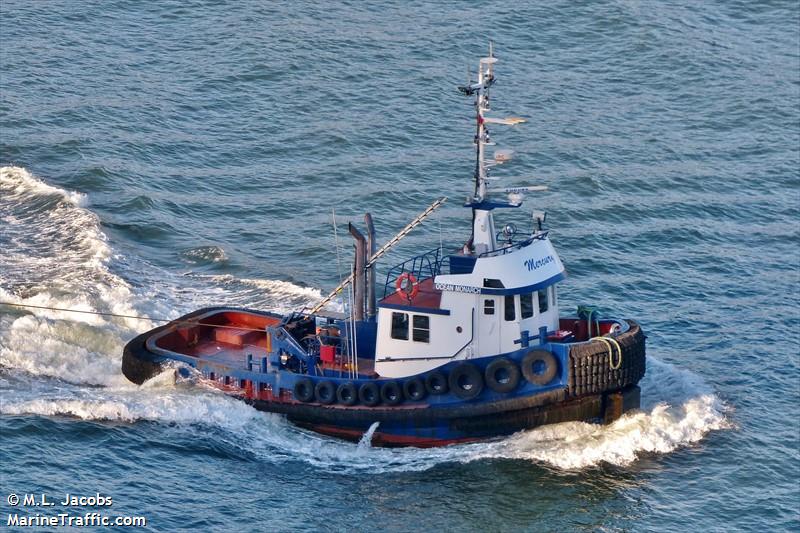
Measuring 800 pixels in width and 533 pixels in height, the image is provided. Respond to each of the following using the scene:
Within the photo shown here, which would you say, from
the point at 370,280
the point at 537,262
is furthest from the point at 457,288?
the point at 370,280

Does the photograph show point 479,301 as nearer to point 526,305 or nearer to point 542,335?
point 526,305

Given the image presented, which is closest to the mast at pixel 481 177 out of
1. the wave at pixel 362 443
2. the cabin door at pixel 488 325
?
the cabin door at pixel 488 325

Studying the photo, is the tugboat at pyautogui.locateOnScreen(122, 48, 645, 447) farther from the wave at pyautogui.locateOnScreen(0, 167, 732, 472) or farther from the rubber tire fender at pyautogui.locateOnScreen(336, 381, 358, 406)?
the wave at pyautogui.locateOnScreen(0, 167, 732, 472)

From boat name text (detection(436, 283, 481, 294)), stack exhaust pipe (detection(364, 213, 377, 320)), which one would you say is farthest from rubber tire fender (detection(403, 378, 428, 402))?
stack exhaust pipe (detection(364, 213, 377, 320))

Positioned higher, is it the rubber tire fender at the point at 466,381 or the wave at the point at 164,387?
the rubber tire fender at the point at 466,381

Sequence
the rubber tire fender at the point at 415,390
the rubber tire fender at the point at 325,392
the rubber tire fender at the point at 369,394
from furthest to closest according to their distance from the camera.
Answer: the rubber tire fender at the point at 325,392 < the rubber tire fender at the point at 369,394 < the rubber tire fender at the point at 415,390

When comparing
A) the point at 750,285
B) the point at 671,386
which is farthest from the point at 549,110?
the point at 671,386

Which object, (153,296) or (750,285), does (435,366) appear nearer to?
(153,296)

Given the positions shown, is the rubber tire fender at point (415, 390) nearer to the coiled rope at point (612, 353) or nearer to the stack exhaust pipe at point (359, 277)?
the stack exhaust pipe at point (359, 277)

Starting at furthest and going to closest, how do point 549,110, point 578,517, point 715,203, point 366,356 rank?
1. point 549,110
2. point 715,203
3. point 366,356
4. point 578,517
